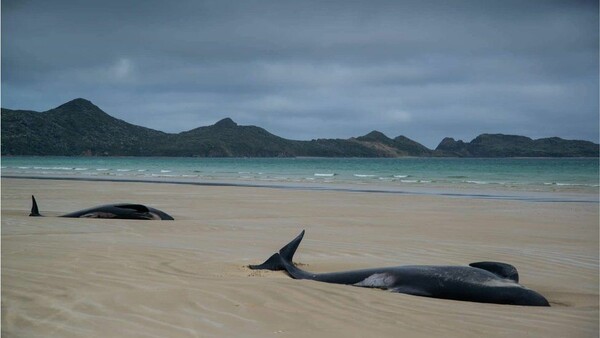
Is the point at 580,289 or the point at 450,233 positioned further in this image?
the point at 450,233

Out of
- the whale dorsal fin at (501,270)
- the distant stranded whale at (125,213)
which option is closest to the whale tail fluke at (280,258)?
the whale dorsal fin at (501,270)

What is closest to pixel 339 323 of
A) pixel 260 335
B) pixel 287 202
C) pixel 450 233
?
pixel 260 335

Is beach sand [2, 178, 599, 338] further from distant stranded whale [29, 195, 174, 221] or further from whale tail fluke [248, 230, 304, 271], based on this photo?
distant stranded whale [29, 195, 174, 221]

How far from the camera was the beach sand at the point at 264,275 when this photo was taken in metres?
4.79

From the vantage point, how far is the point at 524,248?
9961 millimetres

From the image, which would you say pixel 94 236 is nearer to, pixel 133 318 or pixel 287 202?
pixel 133 318

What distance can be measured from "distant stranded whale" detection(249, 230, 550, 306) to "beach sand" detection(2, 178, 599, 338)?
8.2 inches

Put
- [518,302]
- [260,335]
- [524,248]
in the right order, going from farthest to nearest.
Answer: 1. [524,248]
2. [518,302]
3. [260,335]

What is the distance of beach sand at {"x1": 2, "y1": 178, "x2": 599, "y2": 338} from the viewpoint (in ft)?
15.7

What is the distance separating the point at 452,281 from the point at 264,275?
6.69ft

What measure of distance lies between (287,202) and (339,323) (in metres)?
15.4

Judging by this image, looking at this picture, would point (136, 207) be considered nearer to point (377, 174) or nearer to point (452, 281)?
point (452, 281)

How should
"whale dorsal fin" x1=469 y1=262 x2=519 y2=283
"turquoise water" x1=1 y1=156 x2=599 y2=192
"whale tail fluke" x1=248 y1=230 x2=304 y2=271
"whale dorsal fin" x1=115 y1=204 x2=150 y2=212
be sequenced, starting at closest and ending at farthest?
1. "whale dorsal fin" x1=469 y1=262 x2=519 y2=283
2. "whale tail fluke" x1=248 y1=230 x2=304 y2=271
3. "whale dorsal fin" x1=115 y1=204 x2=150 y2=212
4. "turquoise water" x1=1 y1=156 x2=599 y2=192

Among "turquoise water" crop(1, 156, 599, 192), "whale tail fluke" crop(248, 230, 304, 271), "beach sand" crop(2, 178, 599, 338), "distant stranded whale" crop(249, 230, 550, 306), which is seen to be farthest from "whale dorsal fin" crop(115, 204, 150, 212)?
"turquoise water" crop(1, 156, 599, 192)
